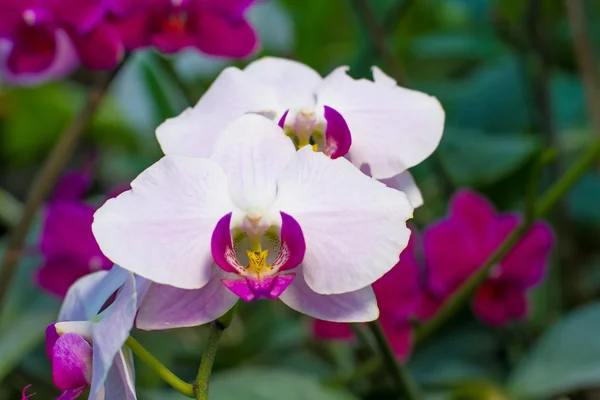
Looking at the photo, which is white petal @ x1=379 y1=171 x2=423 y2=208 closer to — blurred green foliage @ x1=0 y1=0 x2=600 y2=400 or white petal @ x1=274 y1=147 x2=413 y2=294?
white petal @ x1=274 y1=147 x2=413 y2=294

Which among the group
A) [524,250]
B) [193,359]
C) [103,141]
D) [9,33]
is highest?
[9,33]

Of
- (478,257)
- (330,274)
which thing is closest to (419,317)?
(478,257)

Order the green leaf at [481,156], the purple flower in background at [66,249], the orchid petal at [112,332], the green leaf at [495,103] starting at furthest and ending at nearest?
the green leaf at [495,103] → the green leaf at [481,156] → the purple flower in background at [66,249] → the orchid petal at [112,332]

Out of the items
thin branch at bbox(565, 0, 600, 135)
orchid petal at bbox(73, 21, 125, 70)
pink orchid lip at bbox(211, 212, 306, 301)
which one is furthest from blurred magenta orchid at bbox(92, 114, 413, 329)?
thin branch at bbox(565, 0, 600, 135)

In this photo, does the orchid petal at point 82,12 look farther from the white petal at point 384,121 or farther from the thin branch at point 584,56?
the thin branch at point 584,56

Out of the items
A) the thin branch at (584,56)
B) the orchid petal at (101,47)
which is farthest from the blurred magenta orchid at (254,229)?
the thin branch at (584,56)

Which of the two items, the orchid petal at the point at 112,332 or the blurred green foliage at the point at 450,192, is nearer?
the orchid petal at the point at 112,332

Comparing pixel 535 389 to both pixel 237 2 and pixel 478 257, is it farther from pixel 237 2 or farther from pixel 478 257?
pixel 237 2

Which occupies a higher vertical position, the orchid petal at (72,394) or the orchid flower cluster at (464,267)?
the orchid petal at (72,394)
